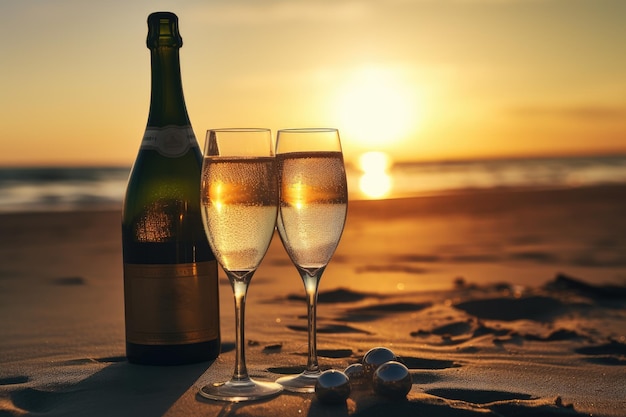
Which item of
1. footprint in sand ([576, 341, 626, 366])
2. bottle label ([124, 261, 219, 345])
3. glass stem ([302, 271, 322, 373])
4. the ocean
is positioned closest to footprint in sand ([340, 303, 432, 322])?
footprint in sand ([576, 341, 626, 366])

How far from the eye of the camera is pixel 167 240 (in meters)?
3.33

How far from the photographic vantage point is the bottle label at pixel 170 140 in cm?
354

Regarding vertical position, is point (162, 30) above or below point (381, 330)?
above

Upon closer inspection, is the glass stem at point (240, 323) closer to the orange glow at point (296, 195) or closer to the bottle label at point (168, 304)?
the orange glow at point (296, 195)

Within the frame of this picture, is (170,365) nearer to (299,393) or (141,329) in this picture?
(141,329)

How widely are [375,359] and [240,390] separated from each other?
1.40ft

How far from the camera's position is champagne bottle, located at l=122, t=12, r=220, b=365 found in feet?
10.3

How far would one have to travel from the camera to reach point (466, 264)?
7.09 m

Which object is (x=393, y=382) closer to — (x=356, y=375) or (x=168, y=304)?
(x=356, y=375)

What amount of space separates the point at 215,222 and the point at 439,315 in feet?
6.98

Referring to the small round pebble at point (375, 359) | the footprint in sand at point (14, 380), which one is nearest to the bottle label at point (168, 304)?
the footprint in sand at point (14, 380)

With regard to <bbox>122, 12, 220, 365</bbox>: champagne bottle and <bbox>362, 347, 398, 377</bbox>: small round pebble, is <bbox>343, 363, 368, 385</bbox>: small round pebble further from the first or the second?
<bbox>122, 12, 220, 365</bbox>: champagne bottle

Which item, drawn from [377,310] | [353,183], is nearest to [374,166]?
[353,183]

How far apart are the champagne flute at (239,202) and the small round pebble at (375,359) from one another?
28 centimetres
